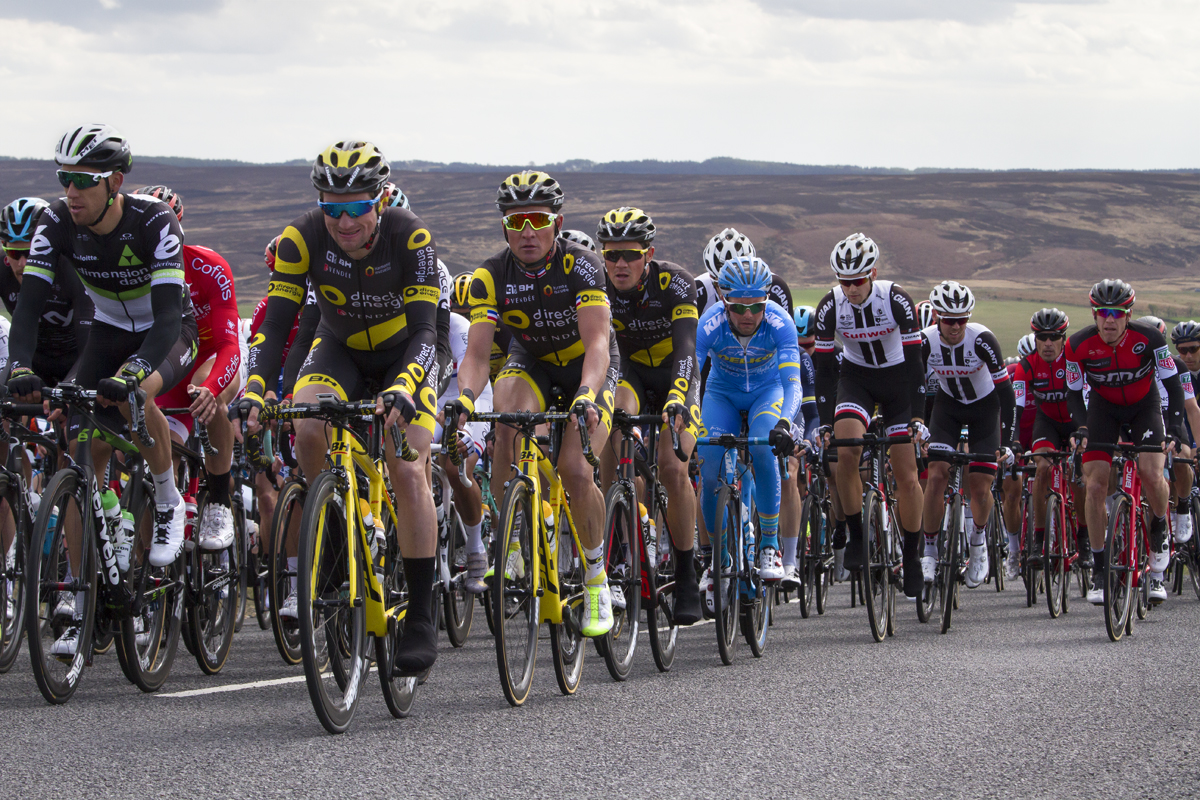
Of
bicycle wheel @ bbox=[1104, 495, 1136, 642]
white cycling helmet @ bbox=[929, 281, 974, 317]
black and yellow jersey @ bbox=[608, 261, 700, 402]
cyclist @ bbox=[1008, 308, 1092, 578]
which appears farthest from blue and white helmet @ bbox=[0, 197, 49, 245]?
cyclist @ bbox=[1008, 308, 1092, 578]

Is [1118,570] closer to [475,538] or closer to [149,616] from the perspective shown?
[475,538]

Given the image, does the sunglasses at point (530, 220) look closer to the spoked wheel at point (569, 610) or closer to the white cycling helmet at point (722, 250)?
the spoked wheel at point (569, 610)

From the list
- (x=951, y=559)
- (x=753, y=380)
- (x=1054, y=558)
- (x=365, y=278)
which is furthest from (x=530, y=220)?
(x=1054, y=558)

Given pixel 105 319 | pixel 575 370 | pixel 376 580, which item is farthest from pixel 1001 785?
pixel 105 319

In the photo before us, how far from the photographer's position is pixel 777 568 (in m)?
8.27

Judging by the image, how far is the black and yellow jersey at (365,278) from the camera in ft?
20.2

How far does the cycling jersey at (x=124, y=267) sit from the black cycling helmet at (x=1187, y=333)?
10486 millimetres

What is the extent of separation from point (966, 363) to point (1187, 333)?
348 centimetres

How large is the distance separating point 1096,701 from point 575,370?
3206mm

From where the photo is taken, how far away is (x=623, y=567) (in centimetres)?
741

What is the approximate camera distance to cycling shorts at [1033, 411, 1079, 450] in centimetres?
1295

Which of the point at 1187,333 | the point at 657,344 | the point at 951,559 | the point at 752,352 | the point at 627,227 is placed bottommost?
the point at 951,559

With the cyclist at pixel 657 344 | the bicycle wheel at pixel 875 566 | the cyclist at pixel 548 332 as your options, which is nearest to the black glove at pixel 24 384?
the cyclist at pixel 548 332

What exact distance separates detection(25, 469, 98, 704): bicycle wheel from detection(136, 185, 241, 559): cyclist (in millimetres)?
1067
